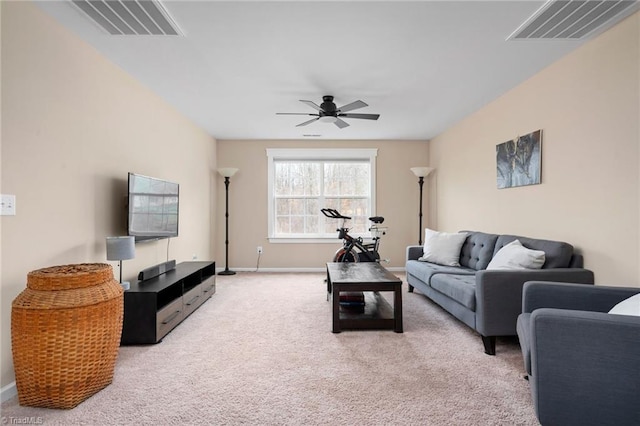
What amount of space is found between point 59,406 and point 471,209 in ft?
15.4

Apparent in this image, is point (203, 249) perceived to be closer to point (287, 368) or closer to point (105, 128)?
point (105, 128)

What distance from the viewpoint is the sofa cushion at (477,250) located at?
11.7 ft

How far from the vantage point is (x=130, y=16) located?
2.18 m

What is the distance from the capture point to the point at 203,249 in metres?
5.47

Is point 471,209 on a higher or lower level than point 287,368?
higher

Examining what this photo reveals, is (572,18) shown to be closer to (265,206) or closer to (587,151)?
(587,151)

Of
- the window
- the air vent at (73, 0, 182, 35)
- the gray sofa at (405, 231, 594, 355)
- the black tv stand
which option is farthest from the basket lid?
the window

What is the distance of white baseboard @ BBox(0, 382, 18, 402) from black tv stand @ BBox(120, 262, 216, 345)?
28.9 inches

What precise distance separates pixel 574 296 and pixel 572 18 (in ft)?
6.04

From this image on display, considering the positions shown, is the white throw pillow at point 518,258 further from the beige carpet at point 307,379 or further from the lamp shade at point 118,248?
the lamp shade at point 118,248

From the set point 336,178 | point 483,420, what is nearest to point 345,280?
point 483,420

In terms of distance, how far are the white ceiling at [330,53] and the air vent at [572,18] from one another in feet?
0.29

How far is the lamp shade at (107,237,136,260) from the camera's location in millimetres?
2627

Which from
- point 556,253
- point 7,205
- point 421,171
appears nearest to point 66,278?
point 7,205
